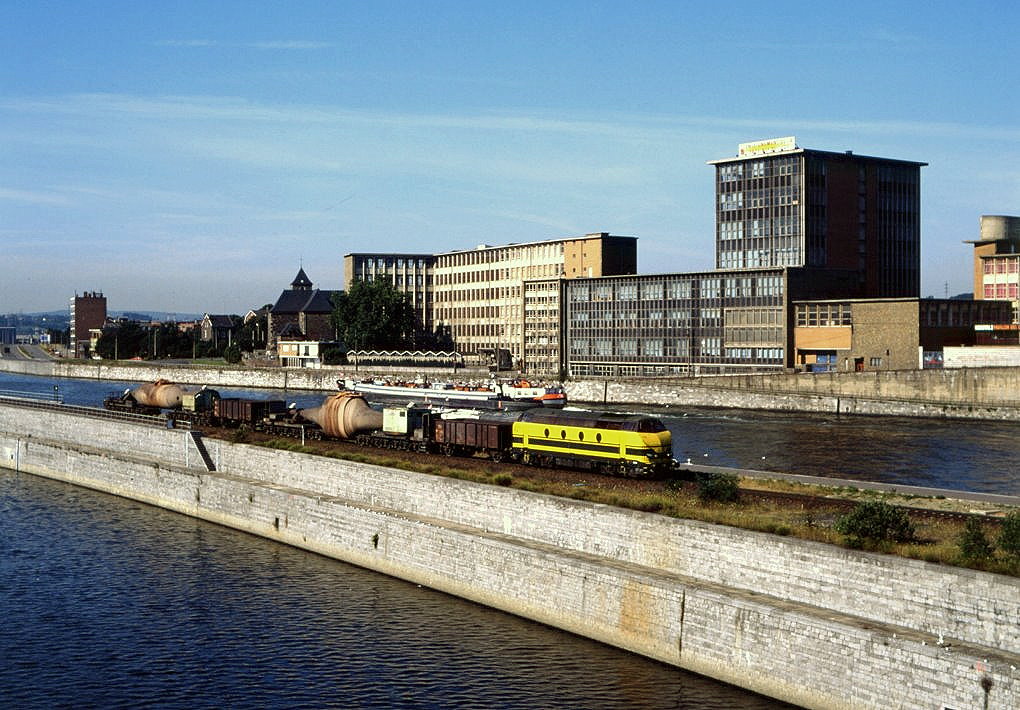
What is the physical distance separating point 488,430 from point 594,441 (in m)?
8.95

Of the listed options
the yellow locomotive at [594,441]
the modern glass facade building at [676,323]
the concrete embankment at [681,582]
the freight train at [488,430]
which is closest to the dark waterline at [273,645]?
the concrete embankment at [681,582]

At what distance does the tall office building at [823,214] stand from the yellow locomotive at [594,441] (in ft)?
352

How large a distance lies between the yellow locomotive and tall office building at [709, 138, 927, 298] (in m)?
107

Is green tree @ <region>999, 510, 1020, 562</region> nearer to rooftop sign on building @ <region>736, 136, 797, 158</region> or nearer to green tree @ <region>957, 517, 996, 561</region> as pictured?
green tree @ <region>957, 517, 996, 561</region>

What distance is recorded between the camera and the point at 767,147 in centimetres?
16288

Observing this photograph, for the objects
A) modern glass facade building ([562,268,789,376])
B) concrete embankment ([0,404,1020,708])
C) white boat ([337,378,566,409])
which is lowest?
concrete embankment ([0,404,1020,708])

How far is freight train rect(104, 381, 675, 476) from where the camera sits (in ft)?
178

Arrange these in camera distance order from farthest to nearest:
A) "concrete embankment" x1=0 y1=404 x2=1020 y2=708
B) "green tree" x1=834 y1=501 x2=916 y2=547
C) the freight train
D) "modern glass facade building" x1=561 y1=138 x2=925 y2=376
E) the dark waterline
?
"modern glass facade building" x1=561 y1=138 x2=925 y2=376 < the freight train < "green tree" x1=834 y1=501 x2=916 y2=547 < the dark waterline < "concrete embankment" x1=0 y1=404 x2=1020 y2=708

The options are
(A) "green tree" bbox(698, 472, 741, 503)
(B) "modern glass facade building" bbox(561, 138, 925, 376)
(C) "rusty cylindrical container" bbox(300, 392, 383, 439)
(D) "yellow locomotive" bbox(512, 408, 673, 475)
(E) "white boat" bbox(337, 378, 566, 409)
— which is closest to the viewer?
(A) "green tree" bbox(698, 472, 741, 503)

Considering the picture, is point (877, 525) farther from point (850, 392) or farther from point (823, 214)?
point (823, 214)

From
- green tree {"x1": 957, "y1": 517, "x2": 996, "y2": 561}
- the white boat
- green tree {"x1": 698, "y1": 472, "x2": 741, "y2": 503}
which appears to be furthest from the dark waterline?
the white boat

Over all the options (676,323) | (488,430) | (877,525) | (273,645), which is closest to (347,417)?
(488,430)

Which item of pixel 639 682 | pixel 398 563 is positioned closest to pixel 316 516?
pixel 398 563

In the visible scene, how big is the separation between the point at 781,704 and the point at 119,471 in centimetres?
5349
